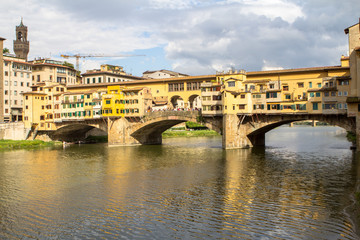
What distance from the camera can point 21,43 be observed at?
399 feet

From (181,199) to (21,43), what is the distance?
112m

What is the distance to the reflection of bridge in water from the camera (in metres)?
60.0

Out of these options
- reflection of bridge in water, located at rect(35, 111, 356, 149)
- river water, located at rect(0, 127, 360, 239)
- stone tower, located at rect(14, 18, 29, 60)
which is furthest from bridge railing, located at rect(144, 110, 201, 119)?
stone tower, located at rect(14, 18, 29, 60)

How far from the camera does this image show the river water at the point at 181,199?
21.2m

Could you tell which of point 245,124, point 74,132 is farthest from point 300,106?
point 74,132

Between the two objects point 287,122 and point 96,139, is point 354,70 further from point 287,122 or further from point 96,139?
point 96,139

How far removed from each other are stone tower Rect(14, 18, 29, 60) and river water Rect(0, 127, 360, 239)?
82.7 metres

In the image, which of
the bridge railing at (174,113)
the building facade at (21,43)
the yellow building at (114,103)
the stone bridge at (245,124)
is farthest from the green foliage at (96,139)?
the building facade at (21,43)

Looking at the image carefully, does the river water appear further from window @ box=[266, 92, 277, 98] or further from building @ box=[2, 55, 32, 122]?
building @ box=[2, 55, 32, 122]

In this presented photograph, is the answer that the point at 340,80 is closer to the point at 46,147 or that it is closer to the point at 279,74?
the point at 279,74

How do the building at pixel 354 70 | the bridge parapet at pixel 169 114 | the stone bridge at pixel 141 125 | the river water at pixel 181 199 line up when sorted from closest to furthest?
the river water at pixel 181 199 < the building at pixel 354 70 < the bridge parapet at pixel 169 114 < the stone bridge at pixel 141 125

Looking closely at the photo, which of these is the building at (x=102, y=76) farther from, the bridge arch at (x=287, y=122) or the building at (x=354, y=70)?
the building at (x=354, y=70)

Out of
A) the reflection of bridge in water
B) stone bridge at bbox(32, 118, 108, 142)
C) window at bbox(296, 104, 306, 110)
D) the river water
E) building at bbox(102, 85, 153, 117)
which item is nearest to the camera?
the river water

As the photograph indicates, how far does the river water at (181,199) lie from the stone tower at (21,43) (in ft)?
271
